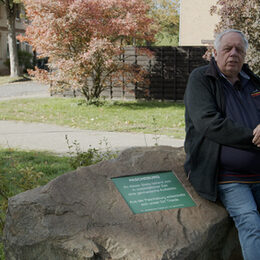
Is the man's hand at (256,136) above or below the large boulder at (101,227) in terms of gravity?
above

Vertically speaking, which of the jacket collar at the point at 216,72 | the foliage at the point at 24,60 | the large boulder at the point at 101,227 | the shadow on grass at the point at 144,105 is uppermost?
the jacket collar at the point at 216,72

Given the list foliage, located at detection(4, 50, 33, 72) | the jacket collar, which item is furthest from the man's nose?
foliage, located at detection(4, 50, 33, 72)

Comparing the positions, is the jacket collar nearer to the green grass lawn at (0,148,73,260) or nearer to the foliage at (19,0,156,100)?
the green grass lawn at (0,148,73,260)

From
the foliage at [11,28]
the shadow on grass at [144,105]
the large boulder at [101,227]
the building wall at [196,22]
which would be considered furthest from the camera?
the foliage at [11,28]

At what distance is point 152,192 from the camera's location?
3102mm

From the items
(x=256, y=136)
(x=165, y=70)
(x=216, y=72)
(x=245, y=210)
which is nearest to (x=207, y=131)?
(x=256, y=136)

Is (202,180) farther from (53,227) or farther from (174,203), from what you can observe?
(53,227)

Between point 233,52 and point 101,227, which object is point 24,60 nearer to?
point 233,52

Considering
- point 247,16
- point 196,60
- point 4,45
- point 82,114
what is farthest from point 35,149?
point 4,45

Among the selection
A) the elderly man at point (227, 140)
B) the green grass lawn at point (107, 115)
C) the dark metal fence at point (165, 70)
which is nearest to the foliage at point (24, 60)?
the green grass lawn at point (107, 115)

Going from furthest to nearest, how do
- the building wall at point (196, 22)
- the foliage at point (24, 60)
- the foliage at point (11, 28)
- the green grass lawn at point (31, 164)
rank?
the foliage at point (24, 60)
the foliage at point (11, 28)
the building wall at point (196, 22)
the green grass lawn at point (31, 164)

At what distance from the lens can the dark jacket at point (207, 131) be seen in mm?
2930

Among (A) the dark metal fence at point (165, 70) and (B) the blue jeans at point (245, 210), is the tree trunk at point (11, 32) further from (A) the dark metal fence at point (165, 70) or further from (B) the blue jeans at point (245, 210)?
(B) the blue jeans at point (245, 210)

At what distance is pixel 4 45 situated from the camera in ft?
108
